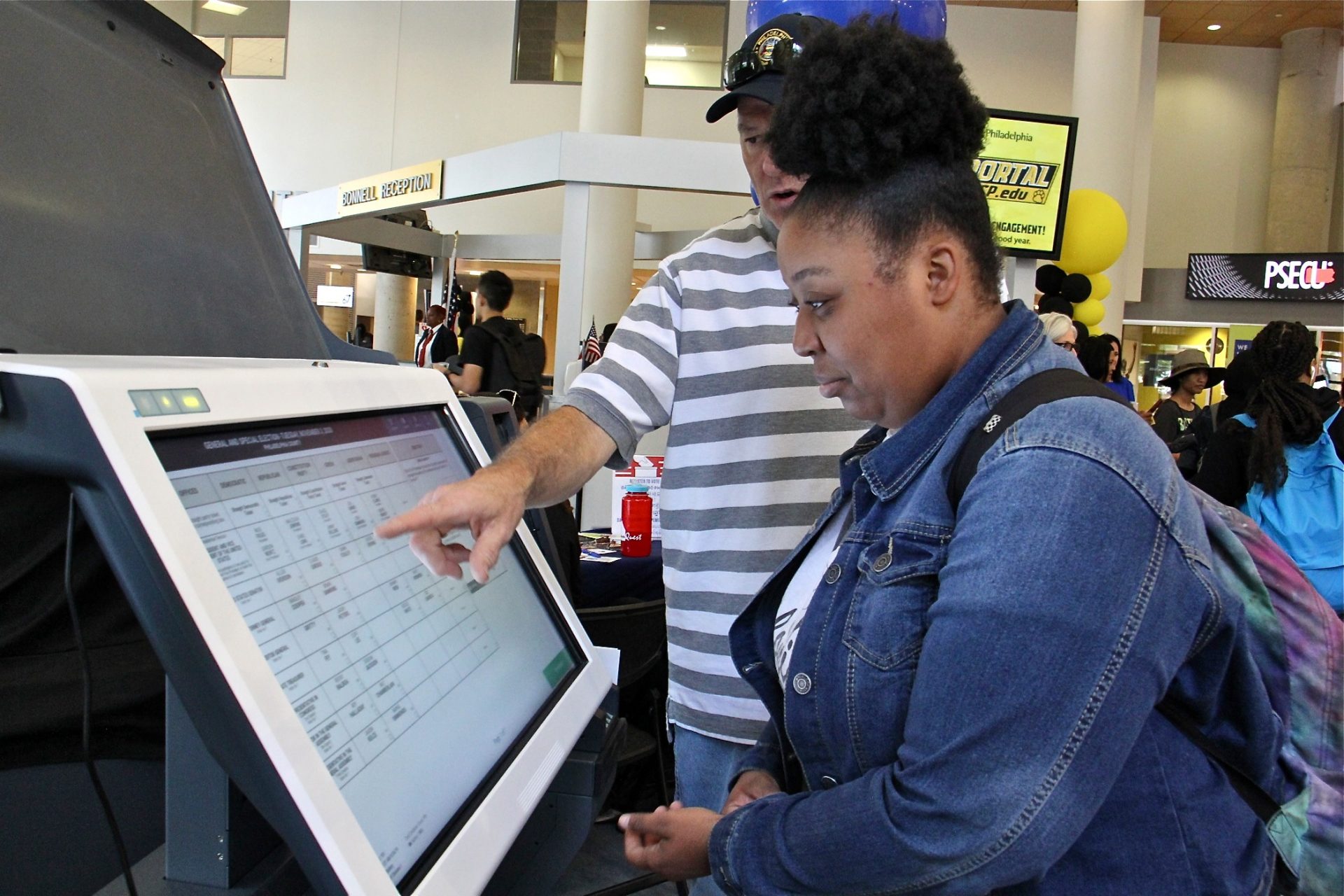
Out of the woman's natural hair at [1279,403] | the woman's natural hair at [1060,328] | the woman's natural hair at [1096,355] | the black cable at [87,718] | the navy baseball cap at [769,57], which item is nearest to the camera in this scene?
the black cable at [87,718]

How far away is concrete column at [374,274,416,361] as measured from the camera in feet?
38.2

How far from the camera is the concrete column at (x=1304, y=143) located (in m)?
11.5

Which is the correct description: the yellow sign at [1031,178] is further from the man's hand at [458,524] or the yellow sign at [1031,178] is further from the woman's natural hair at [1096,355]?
the man's hand at [458,524]

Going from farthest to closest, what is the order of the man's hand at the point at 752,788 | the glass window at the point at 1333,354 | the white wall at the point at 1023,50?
the white wall at the point at 1023,50 → the glass window at the point at 1333,354 → the man's hand at the point at 752,788

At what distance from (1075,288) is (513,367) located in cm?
327

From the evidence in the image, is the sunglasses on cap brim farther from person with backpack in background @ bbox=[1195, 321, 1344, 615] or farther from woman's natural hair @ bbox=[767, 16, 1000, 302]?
person with backpack in background @ bbox=[1195, 321, 1344, 615]

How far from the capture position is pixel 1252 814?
75 centimetres

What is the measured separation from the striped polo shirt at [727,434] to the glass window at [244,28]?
12.8m

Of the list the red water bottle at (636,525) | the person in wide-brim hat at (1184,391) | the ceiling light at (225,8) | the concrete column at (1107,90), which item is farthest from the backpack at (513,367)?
the ceiling light at (225,8)

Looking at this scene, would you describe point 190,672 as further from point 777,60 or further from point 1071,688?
point 777,60

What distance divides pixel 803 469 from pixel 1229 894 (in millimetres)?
754

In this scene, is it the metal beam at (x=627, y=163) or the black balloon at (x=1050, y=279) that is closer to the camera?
the metal beam at (x=627, y=163)

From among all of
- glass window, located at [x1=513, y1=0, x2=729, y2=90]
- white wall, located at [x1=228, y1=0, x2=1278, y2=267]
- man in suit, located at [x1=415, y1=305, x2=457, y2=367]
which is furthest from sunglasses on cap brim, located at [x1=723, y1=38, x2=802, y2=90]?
glass window, located at [x1=513, y1=0, x2=729, y2=90]

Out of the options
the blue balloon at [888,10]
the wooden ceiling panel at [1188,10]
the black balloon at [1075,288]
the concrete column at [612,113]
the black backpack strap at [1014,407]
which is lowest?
the black backpack strap at [1014,407]
